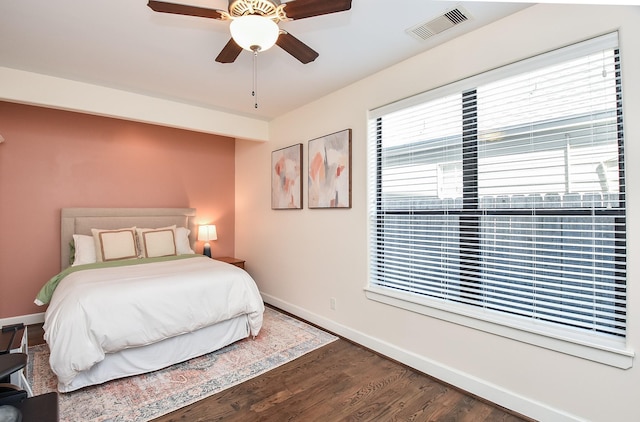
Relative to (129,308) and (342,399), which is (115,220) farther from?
(342,399)

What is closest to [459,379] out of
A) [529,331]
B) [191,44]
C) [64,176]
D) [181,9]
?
[529,331]

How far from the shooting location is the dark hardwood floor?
2.01 m

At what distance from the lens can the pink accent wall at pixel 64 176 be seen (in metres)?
3.47

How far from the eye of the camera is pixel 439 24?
85.5 inches

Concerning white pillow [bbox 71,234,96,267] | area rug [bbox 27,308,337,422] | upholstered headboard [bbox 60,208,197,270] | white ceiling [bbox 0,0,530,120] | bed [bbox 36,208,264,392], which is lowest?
area rug [bbox 27,308,337,422]

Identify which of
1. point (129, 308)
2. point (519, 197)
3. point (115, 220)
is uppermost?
point (519, 197)

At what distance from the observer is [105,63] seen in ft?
9.00

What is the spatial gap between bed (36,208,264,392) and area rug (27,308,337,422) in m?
0.09

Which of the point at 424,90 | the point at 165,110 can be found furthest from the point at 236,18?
the point at 165,110

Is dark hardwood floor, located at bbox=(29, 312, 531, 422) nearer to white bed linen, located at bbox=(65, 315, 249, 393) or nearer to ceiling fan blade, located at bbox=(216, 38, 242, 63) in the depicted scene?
white bed linen, located at bbox=(65, 315, 249, 393)

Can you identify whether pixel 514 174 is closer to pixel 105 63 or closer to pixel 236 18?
pixel 236 18

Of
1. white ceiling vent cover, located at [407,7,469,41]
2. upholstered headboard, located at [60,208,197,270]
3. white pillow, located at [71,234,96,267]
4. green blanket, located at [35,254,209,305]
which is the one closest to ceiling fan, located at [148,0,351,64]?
white ceiling vent cover, located at [407,7,469,41]

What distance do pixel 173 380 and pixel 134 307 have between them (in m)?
0.64

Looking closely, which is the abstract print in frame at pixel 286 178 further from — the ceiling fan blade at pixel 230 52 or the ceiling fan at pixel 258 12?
the ceiling fan at pixel 258 12
